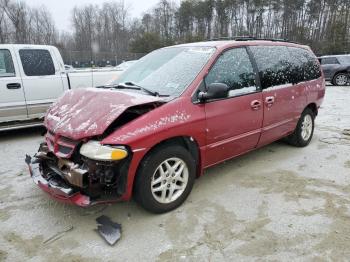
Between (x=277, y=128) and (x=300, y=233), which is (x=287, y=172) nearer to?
(x=277, y=128)

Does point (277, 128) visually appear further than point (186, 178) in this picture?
Yes

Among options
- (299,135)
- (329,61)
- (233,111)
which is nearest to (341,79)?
(329,61)

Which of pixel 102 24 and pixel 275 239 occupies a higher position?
pixel 102 24

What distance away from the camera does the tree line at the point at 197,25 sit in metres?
41.5

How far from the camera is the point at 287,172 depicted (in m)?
4.44

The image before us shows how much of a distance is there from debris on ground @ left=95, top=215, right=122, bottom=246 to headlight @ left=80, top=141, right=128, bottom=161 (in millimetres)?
761

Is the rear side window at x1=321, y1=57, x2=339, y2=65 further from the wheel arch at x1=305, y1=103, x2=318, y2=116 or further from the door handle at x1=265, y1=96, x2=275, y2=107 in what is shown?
the door handle at x1=265, y1=96, x2=275, y2=107

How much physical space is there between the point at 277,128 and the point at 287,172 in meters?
0.67

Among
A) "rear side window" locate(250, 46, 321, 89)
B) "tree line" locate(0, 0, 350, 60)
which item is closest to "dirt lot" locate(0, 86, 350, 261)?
"rear side window" locate(250, 46, 321, 89)

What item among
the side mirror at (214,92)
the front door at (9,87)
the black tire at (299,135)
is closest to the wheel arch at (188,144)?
the side mirror at (214,92)

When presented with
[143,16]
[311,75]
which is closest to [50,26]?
[143,16]

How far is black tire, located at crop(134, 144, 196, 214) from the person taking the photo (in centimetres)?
305

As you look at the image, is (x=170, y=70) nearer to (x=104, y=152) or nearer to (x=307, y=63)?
(x=104, y=152)

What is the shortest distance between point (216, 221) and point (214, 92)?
4.41ft
